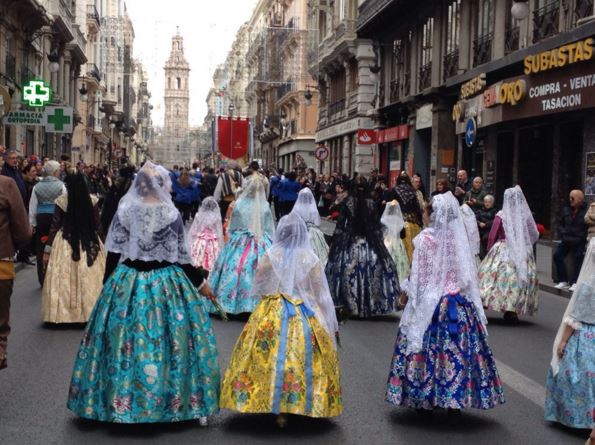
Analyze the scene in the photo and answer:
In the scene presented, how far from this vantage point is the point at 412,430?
20.9 ft

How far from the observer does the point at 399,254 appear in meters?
13.8

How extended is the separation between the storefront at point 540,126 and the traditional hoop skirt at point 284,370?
12171 millimetres

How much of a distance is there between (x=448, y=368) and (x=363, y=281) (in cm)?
536

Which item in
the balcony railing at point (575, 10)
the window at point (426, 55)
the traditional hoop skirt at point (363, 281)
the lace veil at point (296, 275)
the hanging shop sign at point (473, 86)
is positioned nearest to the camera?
the lace veil at point (296, 275)

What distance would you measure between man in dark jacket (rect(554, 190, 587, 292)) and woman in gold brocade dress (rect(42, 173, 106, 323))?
749 centimetres

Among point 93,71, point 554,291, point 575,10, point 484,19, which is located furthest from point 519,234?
point 93,71

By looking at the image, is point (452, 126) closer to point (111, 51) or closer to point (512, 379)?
point (512, 379)

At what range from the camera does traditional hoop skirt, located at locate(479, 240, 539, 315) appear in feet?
37.9

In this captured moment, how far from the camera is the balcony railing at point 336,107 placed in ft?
156

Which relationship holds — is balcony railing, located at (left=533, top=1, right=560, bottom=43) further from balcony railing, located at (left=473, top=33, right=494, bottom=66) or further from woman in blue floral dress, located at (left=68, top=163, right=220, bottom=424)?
woman in blue floral dress, located at (left=68, top=163, right=220, bottom=424)

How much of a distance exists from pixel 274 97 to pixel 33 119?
173 ft

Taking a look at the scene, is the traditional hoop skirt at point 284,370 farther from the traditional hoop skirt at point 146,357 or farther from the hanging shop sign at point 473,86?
the hanging shop sign at point 473,86

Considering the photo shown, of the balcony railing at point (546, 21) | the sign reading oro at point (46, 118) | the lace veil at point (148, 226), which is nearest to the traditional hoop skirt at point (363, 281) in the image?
the lace veil at point (148, 226)

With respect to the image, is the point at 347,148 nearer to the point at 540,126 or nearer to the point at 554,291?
the point at 540,126
